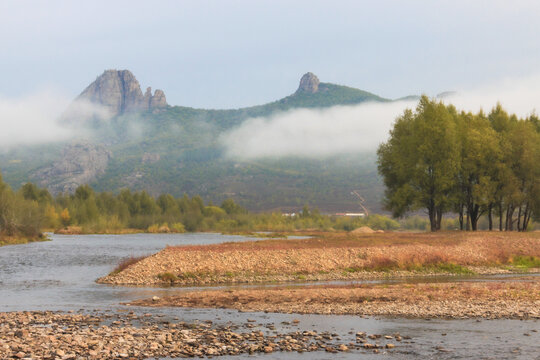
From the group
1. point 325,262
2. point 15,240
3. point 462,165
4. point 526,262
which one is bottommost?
point 15,240

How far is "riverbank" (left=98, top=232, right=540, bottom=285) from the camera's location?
1896 inches

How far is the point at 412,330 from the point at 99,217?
179 metres

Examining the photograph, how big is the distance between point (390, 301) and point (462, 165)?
5159 centimetres

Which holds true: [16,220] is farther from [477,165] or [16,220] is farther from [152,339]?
[152,339]

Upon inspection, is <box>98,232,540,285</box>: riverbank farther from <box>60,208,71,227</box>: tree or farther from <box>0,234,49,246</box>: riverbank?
<box>60,208,71,227</box>: tree

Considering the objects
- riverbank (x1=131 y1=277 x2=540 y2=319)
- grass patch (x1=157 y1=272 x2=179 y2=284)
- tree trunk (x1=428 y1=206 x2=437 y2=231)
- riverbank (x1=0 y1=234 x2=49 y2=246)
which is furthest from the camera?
riverbank (x1=0 y1=234 x2=49 y2=246)

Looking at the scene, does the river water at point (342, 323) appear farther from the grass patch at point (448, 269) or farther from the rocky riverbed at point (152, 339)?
the grass patch at point (448, 269)

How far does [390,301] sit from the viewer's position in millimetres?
34062

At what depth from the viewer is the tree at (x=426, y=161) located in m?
78.6

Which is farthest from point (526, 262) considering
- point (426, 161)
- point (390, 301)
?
point (390, 301)

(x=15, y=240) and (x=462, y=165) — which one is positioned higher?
(x=462, y=165)

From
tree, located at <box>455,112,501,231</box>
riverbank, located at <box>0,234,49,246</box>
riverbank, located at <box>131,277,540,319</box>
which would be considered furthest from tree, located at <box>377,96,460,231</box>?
riverbank, located at <box>0,234,49,246</box>

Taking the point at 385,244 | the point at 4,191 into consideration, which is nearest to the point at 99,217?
the point at 4,191

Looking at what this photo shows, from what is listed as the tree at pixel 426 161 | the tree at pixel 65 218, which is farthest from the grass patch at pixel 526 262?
the tree at pixel 65 218
